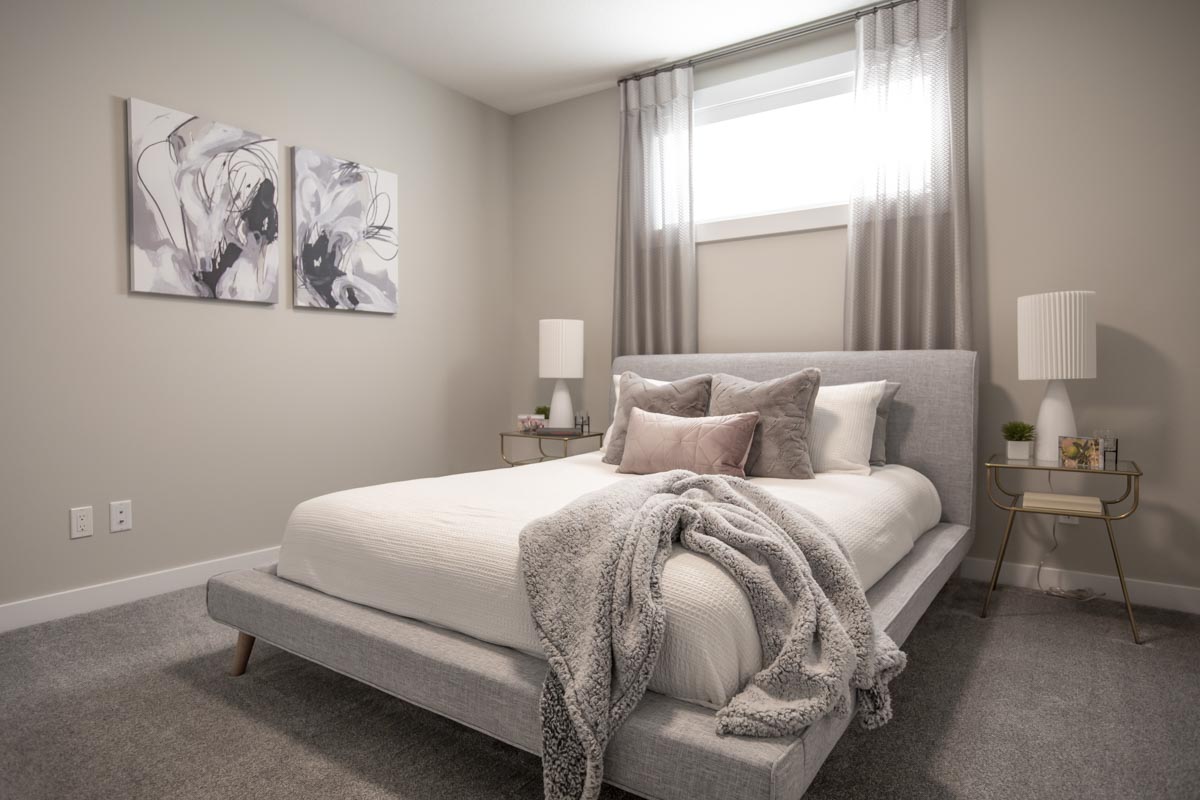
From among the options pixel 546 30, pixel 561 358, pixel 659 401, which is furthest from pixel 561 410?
pixel 546 30

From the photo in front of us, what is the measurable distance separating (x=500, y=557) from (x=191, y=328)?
7.21 ft

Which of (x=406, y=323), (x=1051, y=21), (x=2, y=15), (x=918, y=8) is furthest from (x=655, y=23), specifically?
(x=2, y=15)

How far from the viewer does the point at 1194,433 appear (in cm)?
269

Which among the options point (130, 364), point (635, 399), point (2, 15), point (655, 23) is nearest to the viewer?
point (2, 15)

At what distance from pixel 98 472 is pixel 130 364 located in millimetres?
448

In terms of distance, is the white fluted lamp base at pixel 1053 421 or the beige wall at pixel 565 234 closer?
the white fluted lamp base at pixel 1053 421

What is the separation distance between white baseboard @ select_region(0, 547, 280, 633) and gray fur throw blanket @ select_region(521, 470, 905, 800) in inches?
73.4

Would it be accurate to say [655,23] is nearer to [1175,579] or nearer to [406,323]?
[406,323]

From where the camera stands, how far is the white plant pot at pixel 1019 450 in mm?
2736

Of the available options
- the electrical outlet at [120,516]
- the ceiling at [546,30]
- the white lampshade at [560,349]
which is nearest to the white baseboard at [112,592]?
the electrical outlet at [120,516]

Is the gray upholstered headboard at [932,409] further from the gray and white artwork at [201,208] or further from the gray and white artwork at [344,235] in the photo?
the gray and white artwork at [201,208]

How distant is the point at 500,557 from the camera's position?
1.63m

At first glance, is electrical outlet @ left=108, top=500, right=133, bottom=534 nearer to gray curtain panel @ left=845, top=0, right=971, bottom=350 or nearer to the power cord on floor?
gray curtain panel @ left=845, top=0, right=971, bottom=350

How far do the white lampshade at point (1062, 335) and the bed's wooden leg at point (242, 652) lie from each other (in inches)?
115
